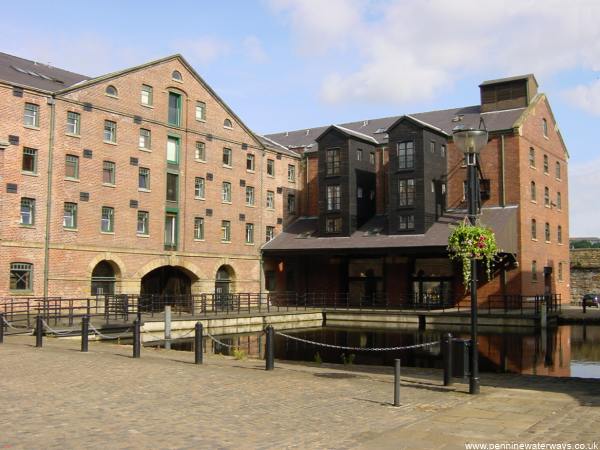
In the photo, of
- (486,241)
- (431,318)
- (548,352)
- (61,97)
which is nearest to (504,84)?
(431,318)

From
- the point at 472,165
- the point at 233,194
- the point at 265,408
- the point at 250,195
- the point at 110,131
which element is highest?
the point at 110,131

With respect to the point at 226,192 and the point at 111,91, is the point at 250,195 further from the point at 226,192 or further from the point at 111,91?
the point at 111,91

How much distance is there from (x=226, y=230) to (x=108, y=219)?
9126 millimetres

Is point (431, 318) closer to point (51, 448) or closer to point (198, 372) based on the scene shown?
point (198, 372)

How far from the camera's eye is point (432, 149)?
41.7m

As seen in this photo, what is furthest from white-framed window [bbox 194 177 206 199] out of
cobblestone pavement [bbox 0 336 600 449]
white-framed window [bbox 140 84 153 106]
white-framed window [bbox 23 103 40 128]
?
cobblestone pavement [bbox 0 336 600 449]

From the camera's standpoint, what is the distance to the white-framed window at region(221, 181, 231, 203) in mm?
42222

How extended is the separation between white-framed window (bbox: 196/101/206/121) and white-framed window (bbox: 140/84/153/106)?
11.7ft

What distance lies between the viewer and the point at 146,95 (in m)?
37.6

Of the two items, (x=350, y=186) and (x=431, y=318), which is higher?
(x=350, y=186)

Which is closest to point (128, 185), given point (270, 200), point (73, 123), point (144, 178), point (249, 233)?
point (144, 178)

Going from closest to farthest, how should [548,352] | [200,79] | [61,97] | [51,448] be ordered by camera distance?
[51,448] → [548,352] → [61,97] → [200,79]

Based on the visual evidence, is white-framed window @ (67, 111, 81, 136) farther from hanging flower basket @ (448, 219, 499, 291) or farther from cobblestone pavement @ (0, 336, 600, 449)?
hanging flower basket @ (448, 219, 499, 291)

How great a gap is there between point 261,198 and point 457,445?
37.9 m
